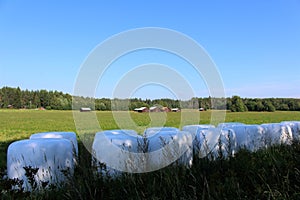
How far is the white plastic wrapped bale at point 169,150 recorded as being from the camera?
4.48 m

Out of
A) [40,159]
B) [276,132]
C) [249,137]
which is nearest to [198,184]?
[40,159]

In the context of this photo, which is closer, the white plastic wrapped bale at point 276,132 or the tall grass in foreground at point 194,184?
the tall grass in foreground at point 194,184

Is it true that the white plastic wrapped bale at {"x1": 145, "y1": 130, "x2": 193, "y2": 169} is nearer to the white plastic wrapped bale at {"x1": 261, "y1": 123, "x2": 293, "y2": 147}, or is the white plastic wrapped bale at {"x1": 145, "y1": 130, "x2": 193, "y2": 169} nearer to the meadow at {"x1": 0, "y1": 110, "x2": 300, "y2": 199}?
the meadow at {"x1": 0, "y1": 110, "x2": 300, "y2": 199}

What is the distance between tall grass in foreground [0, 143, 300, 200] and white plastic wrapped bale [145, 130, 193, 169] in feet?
1.01

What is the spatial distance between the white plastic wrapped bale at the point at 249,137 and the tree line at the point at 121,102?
58cm

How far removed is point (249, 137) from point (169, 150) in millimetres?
2712

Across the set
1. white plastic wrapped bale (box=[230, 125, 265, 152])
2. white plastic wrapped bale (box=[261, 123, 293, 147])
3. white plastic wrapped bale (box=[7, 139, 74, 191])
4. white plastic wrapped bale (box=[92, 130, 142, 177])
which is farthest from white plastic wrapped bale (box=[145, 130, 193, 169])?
white plastic wrapped bale (box=[261, 123, 293, 147])

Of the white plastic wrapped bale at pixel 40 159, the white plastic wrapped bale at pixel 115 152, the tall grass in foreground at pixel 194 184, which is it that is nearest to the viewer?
the tall grass in foreground at pixel 194 184

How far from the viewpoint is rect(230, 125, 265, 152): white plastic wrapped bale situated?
6375 mm

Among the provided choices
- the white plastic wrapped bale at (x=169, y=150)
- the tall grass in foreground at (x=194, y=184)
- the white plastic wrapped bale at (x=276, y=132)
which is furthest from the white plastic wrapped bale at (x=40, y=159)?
the white plastic wrapped bale at (x=276, y=132)

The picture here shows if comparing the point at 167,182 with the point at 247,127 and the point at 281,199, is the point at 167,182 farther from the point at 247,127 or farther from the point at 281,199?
the point at 247,127

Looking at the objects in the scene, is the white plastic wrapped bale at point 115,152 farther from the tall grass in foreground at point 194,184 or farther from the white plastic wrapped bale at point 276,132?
the white plastic wrapped bale at point 276,132

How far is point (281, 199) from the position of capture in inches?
114

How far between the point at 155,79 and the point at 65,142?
1873 millimetres
